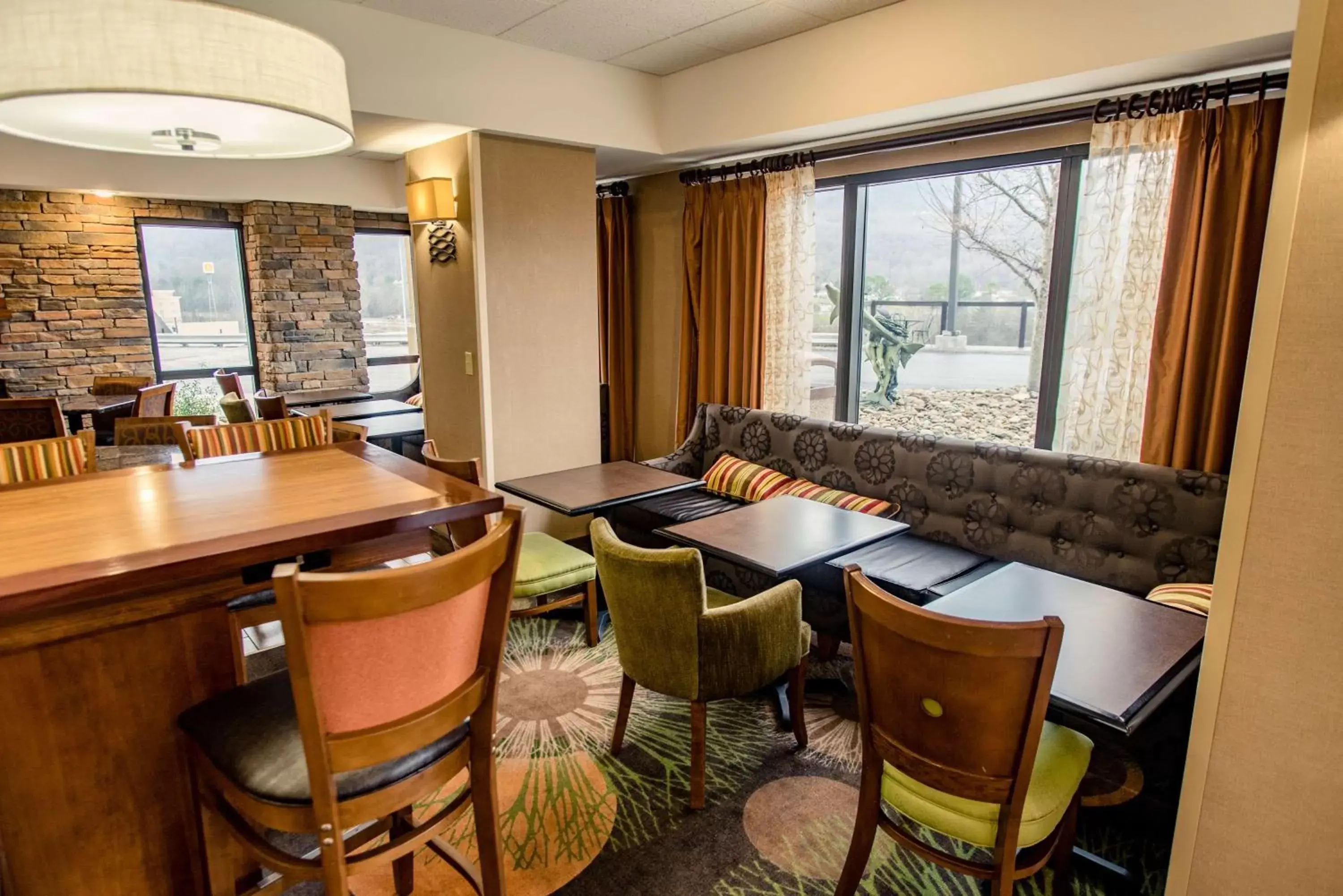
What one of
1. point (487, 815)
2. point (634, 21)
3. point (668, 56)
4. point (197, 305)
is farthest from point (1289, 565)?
point (197, 305)

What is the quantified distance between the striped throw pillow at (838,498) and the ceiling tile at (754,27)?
7.13 feet

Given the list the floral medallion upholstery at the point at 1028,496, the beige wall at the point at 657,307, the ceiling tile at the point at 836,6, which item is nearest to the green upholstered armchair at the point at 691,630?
the floral medallion upholstery at the point at 1028,496

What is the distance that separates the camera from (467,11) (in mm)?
3186

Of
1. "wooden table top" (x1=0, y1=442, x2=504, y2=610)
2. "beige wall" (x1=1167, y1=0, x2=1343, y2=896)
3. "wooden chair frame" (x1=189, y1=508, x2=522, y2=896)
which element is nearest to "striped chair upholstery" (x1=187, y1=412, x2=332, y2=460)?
"wooden table top" (x1=0, y1=442, x2=504, y2=610)

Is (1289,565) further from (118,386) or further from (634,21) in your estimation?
(118,386)

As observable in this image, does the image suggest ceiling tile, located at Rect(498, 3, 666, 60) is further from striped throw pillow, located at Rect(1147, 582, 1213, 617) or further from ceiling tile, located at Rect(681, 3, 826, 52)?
striped throw pillow, located at Rect(1147, 582, 1213, 617)

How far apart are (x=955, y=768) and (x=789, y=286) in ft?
10.4

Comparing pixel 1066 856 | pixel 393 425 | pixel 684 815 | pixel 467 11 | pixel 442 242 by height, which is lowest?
pixel 684 815

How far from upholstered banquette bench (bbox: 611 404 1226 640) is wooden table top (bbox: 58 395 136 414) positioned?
11.1 feet

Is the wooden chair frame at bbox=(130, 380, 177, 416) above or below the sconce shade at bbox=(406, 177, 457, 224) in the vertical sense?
below

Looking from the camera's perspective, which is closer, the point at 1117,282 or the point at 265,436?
the point at 265,436

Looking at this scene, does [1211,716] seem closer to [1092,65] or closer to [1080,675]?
[1080,675]

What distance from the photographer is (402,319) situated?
271 inches

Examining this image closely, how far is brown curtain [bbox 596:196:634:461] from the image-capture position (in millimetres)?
5246
